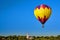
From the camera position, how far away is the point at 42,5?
3853cm

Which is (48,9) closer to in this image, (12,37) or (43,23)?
(43,23)

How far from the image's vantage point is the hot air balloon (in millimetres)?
38219

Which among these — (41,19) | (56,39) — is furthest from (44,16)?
(56,39)

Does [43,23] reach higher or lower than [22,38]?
lower

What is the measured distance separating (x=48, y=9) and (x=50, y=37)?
20.8 meters

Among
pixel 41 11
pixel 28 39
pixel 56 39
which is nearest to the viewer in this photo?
pixel 41 11

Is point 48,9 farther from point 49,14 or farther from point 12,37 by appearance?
point 12,37

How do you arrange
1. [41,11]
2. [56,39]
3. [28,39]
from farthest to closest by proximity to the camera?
[56,39] → [28,39] → [41,11]

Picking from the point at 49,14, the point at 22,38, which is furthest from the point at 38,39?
the point at 49,14

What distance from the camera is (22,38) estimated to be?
188 feet

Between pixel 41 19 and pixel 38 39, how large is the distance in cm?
1895

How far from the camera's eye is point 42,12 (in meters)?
38.2

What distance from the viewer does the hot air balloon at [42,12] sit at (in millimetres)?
38219

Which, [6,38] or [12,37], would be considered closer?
[6,38]
